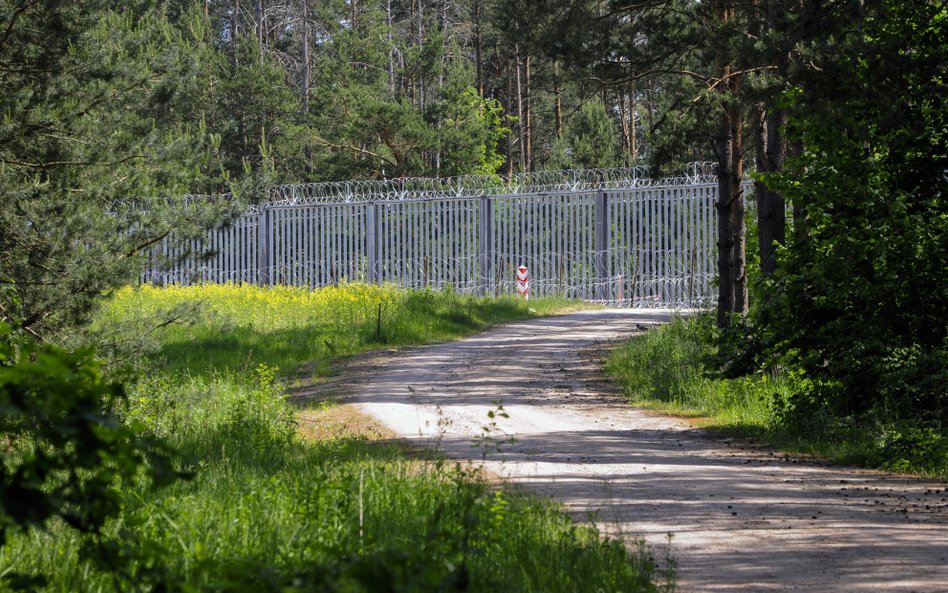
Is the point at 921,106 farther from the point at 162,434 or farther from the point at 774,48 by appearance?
the point at 162,434

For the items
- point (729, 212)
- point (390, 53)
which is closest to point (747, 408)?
point (729, 212)

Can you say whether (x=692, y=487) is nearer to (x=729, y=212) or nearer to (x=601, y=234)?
(x=729, y=212)

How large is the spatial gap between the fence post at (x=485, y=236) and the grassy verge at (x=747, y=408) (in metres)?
11.0

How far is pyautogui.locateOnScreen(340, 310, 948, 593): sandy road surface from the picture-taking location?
5.27 meters

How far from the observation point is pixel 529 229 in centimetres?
2806

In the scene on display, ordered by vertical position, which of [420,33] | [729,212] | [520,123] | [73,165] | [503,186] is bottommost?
[729,212]

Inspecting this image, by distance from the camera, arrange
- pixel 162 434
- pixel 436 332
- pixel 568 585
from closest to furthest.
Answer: pixel 568 585 → pixel 162 434 → pixel 436 332

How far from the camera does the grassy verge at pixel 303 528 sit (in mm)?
3328

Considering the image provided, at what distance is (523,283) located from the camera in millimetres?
28141

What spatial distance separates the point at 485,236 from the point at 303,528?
2311cm

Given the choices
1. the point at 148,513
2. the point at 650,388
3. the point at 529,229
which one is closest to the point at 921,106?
the point at 650,388

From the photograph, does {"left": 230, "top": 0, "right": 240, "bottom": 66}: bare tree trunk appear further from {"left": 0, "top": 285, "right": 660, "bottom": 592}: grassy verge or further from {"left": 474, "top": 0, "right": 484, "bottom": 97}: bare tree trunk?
{"left": 0, "top": 285, "right": 660, "bottom": 592}: grassy verge

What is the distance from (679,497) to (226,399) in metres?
5.56

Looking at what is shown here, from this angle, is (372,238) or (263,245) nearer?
(372,238)
